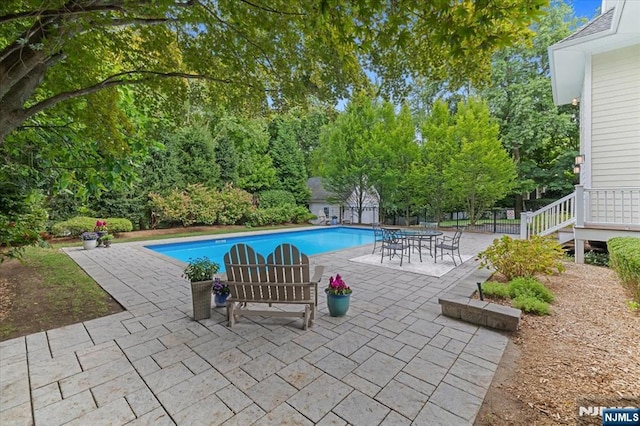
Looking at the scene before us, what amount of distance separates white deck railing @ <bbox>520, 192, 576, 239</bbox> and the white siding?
88 centimetres

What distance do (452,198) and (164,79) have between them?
45.9 feet

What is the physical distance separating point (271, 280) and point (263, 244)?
9006mm

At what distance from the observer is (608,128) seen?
664 cm

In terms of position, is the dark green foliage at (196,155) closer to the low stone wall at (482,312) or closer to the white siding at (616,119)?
the low stone wall at (482,312)

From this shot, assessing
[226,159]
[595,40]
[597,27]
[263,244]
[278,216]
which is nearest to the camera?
[595,40]

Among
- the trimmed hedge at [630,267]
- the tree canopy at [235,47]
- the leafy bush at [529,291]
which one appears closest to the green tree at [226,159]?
the tree canopy at [235,47]

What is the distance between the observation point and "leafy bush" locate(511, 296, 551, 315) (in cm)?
348

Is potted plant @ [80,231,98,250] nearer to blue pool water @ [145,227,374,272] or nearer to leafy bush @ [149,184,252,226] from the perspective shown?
blue pool water @ [145,227,374,272]

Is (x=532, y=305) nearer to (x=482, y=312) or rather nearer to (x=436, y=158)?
(x=482, y=312)

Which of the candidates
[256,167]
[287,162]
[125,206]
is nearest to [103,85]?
[125,206]

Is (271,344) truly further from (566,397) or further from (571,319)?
(571,319)

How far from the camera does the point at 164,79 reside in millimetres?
4297

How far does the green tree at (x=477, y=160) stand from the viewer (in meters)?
12.9
